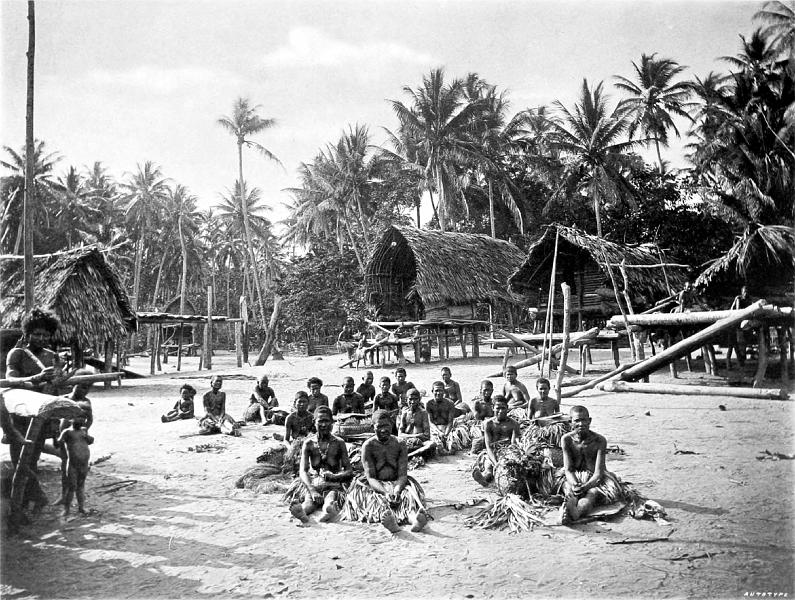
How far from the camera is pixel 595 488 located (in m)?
4.84

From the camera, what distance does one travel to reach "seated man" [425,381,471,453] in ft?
24.4

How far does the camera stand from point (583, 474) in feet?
16.7

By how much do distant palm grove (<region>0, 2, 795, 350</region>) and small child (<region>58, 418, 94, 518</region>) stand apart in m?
16.4

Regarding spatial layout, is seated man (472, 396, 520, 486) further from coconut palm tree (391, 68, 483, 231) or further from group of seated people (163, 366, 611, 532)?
coconut palm tree (391, 68, 483, 231)

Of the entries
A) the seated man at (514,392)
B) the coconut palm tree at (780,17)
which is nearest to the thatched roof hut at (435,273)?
the seated man at (514,392)

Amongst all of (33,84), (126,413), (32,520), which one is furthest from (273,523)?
(33,84)

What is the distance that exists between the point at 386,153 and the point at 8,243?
19738 millimetres

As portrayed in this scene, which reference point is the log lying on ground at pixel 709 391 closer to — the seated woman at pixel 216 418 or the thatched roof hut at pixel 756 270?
the thatched roof hut at pixel 756 270

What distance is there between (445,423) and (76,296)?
35.1 feet

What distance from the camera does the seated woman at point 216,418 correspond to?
8.80 meters

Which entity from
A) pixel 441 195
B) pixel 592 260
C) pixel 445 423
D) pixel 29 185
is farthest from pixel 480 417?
pixel 441 195

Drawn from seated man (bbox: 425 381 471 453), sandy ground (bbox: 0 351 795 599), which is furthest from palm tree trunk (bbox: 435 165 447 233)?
sandy ground (bbox: 0 351 795 599)

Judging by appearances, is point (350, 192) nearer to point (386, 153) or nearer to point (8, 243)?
point (386, 153)

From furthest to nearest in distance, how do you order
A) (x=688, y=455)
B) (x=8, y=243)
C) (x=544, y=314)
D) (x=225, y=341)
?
1. (x=225, y=341)
2. (x=8, y=243)
3. (x=544, y=314)
4. (x=688, y=455)
